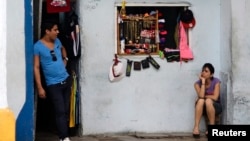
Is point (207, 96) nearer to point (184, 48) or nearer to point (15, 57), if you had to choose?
point (184, 48)

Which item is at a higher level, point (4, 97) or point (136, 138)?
point (4, 97)

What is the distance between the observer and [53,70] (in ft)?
25.8

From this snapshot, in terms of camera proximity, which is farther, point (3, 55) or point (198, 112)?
point (198, 112)

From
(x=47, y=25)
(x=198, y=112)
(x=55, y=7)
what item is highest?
(x=55, y=7)

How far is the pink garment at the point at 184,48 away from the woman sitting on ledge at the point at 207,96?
0.32 metres

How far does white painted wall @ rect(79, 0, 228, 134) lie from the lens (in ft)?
28.1

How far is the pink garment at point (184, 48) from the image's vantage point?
877 centimetres

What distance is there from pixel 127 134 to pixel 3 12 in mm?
2886

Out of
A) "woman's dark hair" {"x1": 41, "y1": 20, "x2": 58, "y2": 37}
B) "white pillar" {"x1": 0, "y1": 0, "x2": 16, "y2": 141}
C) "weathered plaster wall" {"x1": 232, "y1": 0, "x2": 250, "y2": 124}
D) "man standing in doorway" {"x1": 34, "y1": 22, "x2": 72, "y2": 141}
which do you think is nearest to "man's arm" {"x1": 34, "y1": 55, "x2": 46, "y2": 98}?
"man standing in doorway" {"x1": 34, "y1": 22, "x2": 72, "y2": 141}

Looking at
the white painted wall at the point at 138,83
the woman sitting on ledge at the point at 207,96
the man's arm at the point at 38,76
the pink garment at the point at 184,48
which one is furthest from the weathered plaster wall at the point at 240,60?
the man's arm at the point at 38,76

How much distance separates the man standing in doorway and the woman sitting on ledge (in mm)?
2009

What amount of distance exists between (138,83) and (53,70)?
1.49 metres

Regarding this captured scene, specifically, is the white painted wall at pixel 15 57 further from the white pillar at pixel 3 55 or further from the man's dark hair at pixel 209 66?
the man's dark hair at pixel 209 66

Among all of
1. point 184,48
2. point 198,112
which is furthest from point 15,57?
point 198,112
